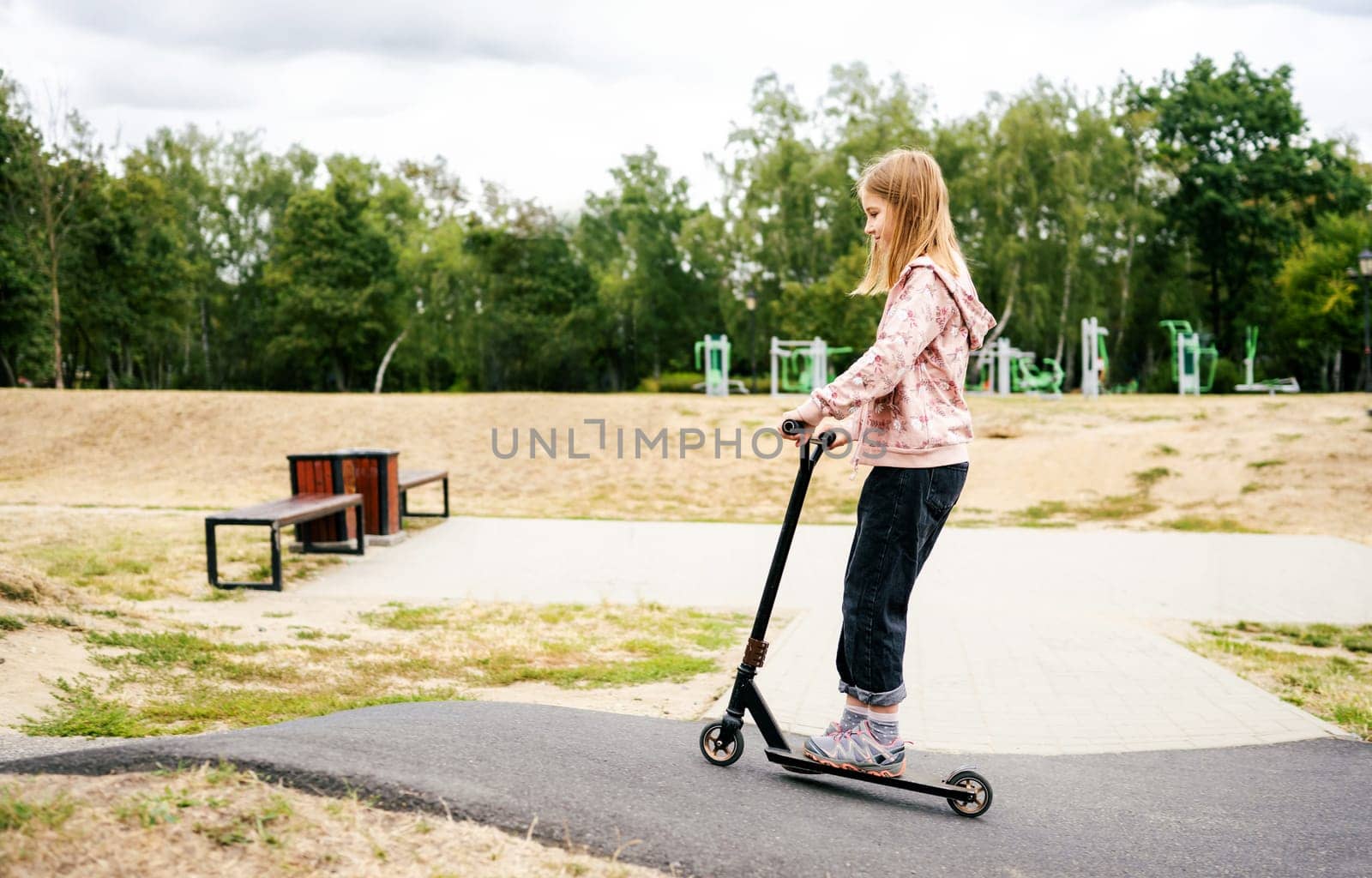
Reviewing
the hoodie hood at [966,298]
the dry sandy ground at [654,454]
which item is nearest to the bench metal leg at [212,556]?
the hoodie hood at [966,298]

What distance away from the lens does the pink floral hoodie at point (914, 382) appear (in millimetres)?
3160

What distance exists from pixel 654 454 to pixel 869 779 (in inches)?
653

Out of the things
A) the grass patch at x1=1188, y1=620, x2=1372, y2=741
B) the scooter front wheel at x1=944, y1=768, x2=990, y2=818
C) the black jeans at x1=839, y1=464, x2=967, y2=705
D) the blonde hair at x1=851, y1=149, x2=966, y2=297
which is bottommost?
the grass patch at x1=1188, y1=620, x2=1372, y2=741

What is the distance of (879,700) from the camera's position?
3336 mm

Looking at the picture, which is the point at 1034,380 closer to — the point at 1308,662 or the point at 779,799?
the point at 1308,662

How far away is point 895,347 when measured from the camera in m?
3.16

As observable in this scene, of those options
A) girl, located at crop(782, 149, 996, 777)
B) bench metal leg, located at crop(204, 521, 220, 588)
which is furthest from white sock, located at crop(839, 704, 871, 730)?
bench metal leg, located at crop(204, 521, 220, 588)

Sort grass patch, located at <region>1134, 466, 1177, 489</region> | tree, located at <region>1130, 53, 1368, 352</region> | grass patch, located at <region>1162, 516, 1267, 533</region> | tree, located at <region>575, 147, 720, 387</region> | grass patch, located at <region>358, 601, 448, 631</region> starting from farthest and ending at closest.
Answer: tree, located at <region>575, 147, 720, 387</region>
tree, located at <region>1130, 53, 1368, 352</region>
grass patch, located at <region>1134, 466, 1177, 489</region>
grass patch, located at <region>1162, 516, 1267, 533</region>
grass patch, located at <region>358, 601, 448, 631</region>

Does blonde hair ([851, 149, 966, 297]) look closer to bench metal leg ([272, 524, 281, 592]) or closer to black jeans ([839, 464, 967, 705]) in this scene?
black jeans ([839, 464, 967, 705])

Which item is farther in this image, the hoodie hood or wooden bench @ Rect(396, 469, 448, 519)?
wooden bench @ Rect(396, 469, 448, 519)

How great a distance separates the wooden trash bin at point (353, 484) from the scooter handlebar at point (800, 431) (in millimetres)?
7321

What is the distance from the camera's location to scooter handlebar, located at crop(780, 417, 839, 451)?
3250 millimetres

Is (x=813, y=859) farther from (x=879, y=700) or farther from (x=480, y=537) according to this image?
(x=480, y=537)

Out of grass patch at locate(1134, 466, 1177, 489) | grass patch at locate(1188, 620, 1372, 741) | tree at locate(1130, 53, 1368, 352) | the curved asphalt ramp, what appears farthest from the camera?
tree at locate(1130, 53, 1368, 352)
